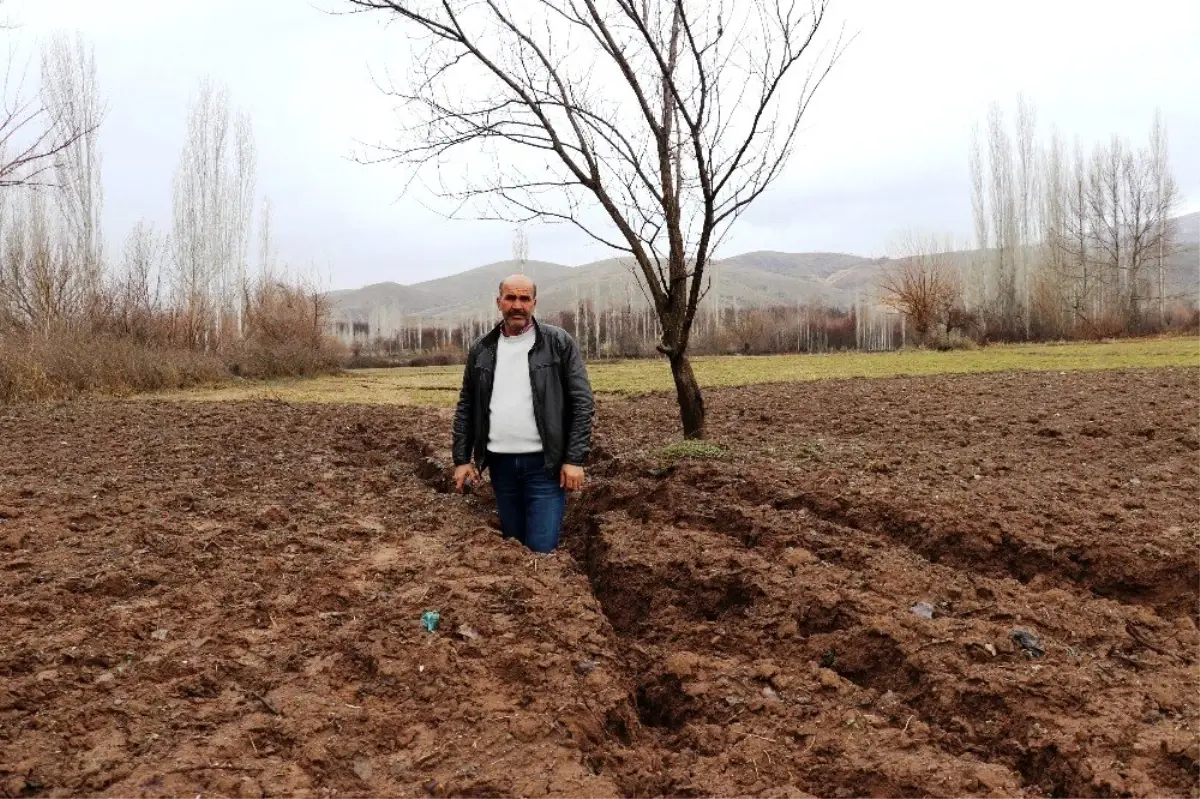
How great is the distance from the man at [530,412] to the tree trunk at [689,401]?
3.18 meters

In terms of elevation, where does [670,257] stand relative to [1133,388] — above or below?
above

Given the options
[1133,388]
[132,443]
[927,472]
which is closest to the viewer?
[927,472]

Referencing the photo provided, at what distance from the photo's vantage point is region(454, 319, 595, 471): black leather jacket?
4.64 meters

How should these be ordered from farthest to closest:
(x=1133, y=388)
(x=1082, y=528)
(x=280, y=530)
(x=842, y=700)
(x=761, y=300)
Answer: (x=761, y=300), (x=1133, y=388), (x=280, y=530), (x=1082, y=528), (x=842, y=700)

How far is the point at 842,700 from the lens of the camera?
3.07 m

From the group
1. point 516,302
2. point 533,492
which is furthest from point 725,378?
point 516,302

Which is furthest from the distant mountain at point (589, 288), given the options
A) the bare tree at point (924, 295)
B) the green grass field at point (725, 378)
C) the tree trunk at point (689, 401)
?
the tree trunk at point (689, 401)

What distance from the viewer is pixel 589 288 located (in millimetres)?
117688

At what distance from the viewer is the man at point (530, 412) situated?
4641 mm

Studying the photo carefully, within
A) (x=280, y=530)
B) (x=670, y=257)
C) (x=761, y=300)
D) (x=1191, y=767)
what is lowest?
(x=1191, y=767)

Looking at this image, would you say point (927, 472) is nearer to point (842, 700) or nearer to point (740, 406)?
point (842, 700)

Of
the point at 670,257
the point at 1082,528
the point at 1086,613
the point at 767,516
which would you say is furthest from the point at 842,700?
the point at 670,257

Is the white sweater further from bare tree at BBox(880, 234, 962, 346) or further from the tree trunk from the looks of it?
bare tree at BBox(880, 234, 962, 346)

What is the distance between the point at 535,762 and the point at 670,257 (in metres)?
5.47
